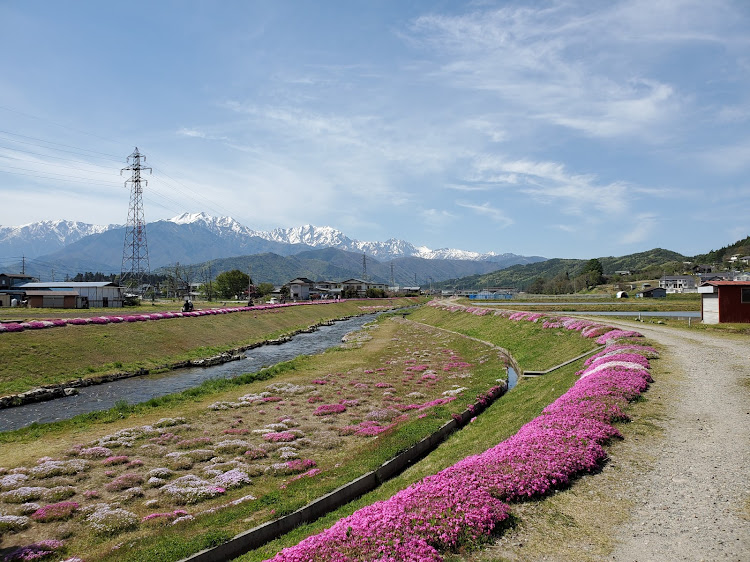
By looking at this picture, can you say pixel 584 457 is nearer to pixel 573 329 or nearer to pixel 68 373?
pixel 573 329

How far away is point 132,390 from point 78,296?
2690 inches

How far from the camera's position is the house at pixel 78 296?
8412 centimetres

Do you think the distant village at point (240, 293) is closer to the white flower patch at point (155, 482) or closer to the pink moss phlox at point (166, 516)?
the pink moss phlox at point (166, 516)

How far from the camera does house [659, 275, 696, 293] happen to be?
154 metres

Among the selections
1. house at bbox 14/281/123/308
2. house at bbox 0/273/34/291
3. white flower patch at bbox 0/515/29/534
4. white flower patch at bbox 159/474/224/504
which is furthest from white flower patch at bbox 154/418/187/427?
house at bbox 0/273/34/291

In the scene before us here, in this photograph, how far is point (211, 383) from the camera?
118 feet

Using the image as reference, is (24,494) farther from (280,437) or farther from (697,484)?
(697,484)

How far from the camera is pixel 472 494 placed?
11.3 meters

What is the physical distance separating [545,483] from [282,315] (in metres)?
86.5

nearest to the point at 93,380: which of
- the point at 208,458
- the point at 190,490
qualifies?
the point at 208,458

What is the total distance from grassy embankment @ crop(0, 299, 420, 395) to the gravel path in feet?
136

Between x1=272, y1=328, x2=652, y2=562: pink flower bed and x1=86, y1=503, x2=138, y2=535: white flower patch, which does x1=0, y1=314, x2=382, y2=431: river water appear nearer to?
x1=86, y1=503, x2=138, y2=535: white flower patch

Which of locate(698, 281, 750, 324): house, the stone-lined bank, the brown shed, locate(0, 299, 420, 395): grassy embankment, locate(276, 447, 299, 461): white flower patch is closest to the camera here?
locate(276, 447, 299, 461): white flower patch

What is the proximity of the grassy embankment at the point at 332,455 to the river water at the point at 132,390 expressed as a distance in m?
3.89
